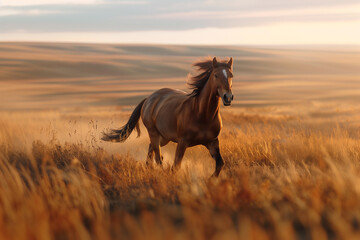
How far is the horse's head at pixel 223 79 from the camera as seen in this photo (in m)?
6.86

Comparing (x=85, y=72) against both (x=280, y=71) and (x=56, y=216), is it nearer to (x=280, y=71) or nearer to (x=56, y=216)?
(x=280, y=71)

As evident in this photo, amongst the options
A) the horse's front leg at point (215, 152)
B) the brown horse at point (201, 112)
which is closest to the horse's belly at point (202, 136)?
the brown horse at point (201, 112)

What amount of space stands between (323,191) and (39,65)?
61.0m

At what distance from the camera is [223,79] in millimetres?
7074

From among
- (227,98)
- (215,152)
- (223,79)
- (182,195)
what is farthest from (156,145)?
(182,195)

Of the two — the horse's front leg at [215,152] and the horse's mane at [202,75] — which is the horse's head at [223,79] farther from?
the horse's front leg at [215,152]

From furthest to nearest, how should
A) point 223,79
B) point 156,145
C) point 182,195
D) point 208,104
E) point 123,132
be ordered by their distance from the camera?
point 123,132 → point 156,145 → point 208,104 → point 223,79 → point 182,195

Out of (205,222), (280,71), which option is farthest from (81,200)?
(280,71)

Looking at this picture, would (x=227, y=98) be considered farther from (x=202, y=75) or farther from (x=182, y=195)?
(x=182, y=195)

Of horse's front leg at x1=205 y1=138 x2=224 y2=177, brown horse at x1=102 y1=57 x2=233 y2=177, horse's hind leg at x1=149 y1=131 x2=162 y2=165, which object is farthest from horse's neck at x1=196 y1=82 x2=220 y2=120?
horse's hind leg at x1=149 y1=131 x2=162 y2=165

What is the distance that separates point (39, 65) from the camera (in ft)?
206

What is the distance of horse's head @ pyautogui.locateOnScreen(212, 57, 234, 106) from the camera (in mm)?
6860

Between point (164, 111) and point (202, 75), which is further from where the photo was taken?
point (164, 111)

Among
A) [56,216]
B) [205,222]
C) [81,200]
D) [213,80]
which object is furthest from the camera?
[213,80]
